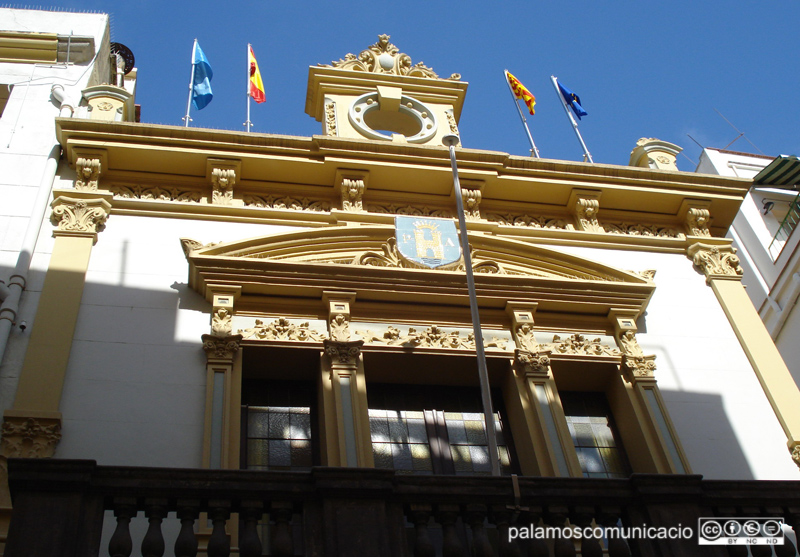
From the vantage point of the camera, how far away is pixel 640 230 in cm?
1416

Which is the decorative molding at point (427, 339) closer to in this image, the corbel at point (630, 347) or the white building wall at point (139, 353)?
Result: the corbel at point (630, 347)

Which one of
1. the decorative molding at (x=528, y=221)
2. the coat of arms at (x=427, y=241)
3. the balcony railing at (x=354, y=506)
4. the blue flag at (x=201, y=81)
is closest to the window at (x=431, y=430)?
the coat of arms at (x=427, y=241)

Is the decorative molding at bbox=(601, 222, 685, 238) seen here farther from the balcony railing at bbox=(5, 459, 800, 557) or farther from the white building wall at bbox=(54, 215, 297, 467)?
the balcony railing at bbox=(5, 459, 800, 557)

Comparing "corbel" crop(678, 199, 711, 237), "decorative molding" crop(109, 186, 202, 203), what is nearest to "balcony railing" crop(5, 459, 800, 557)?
"decorative molding" crop(109, 186, 202, 203)

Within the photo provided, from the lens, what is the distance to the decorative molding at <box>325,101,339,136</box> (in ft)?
47.1

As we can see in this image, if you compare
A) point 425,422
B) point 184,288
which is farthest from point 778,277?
point 184,288

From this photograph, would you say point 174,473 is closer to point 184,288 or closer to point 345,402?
point 345,402

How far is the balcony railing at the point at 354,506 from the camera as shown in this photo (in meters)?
6.55

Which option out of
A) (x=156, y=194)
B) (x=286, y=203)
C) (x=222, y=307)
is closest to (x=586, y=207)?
(x=286, y=203)

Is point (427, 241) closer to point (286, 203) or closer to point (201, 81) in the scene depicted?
point (286, 203)

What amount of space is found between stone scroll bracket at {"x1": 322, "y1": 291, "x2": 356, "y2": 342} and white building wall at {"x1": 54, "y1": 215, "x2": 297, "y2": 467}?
1489 millimetres

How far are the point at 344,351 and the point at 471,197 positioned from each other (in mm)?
3839

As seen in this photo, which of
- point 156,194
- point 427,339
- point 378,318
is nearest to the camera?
point 427,339

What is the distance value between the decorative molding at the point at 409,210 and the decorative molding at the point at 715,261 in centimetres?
380
